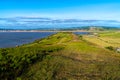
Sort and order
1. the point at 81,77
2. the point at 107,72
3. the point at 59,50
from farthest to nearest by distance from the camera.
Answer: the point at 59,50
the point at 107,72
the point at 81,77

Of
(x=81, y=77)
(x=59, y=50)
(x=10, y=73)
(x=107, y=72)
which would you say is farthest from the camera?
(x=59, y=50)

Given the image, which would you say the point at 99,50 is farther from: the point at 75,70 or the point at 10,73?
the point at 10,73

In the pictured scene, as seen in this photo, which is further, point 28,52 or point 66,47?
point 66,47

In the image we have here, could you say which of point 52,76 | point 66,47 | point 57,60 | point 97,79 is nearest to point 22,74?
point 52,76

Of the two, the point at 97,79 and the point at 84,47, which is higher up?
the point at 84,47

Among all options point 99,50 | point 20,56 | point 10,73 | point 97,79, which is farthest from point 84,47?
point 10,73

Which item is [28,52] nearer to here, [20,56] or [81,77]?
[20,56]
